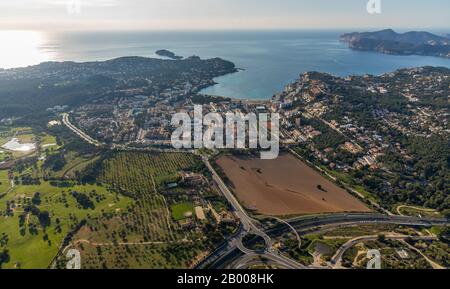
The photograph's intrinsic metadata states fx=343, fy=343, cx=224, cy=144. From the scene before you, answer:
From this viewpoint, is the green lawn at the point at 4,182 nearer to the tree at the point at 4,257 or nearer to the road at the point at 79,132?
the tree at the point at 4,257

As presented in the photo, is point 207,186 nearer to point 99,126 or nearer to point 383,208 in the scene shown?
point 383,208

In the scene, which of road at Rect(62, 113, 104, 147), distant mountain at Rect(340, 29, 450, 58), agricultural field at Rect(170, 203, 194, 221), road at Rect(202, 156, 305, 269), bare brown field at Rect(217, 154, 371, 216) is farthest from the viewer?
distant mountain at Rect(340, 29, 450, 58)

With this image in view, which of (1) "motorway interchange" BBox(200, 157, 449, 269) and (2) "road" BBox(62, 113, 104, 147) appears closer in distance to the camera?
(1) "motorway interchange" BBox(200, 157, 449, 269)

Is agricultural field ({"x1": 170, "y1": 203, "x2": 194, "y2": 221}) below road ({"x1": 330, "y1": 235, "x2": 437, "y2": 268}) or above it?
above

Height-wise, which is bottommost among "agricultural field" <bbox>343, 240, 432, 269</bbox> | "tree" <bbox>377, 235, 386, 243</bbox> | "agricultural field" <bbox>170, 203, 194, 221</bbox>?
"agricultural field" <bbox>343, 240, 432, 269</bbox>

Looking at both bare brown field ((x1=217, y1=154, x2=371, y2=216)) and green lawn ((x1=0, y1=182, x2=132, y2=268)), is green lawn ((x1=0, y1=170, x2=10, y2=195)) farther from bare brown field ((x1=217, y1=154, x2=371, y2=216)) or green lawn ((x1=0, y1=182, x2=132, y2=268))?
bare brown field ((x1=217, y1=154, x2=371, y2=216))

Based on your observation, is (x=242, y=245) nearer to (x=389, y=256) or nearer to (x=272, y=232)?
(x=272, y=232)

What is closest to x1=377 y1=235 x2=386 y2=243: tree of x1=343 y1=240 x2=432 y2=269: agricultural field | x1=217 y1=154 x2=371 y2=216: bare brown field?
x1=343 y1=240 x2=432 y2=269: agricultural field

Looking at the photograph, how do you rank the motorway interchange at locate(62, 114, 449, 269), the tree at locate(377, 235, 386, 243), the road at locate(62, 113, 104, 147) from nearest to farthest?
the motorway interchange at locate(62, 114, 449, 269)
the tree at locate(377, 235, 386, 243)
the road at locate(62, 113, 104, 147)
